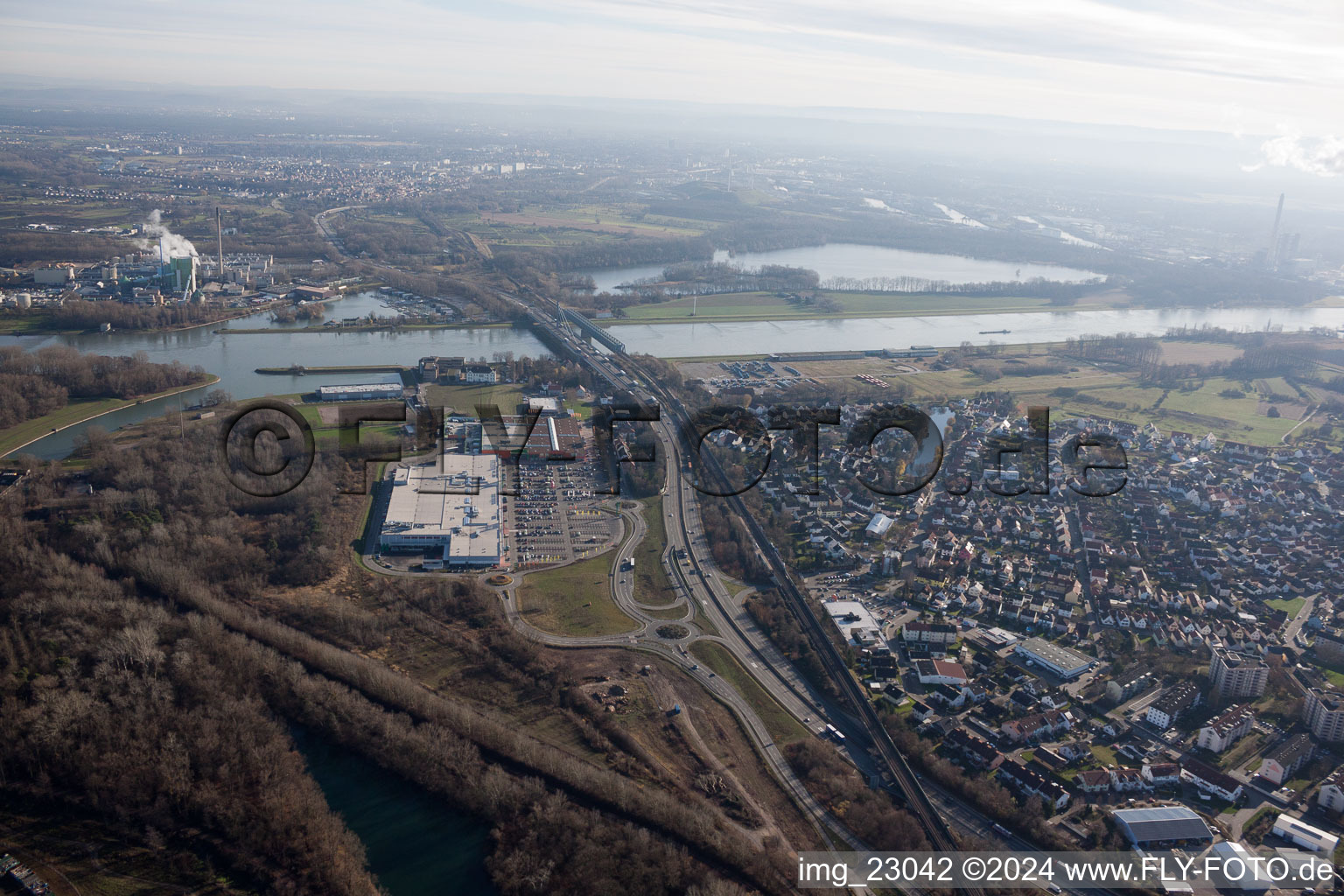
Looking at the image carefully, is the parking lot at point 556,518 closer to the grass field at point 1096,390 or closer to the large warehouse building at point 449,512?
the large warehouse building at point 449,512

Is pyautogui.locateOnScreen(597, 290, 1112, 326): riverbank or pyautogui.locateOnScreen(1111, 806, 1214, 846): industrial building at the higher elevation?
pyautogui.locateOnScreen(597, 290, 1112, 326): riverbank

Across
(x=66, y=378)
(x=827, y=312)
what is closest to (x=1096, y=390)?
(x=827, y=312)

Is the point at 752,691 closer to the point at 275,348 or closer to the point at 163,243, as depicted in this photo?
the point at 275,348

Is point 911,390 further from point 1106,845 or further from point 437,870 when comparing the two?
point 437,870

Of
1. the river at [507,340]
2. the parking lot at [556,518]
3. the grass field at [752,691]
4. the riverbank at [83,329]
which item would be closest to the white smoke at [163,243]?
the riverbank at [83,329]

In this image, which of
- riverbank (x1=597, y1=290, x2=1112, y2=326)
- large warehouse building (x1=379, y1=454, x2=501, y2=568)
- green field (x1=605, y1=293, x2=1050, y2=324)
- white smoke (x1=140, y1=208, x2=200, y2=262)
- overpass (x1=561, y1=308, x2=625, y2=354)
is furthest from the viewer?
green field (x1=605, y1=293, x2=1050, y2=324)

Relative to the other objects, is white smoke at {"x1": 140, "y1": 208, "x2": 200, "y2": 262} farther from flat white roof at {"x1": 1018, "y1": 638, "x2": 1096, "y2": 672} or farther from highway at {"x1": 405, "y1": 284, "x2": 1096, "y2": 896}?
flat white roof at {"x1": 1018, "y1": 638, "x2": 1096, "y2": 672}

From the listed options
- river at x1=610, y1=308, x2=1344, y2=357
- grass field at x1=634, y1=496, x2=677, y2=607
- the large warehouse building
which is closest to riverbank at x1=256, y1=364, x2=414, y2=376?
river at x1=610, y1=308, x2=1344, y2=357

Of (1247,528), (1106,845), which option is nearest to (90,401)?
(1106,845)
